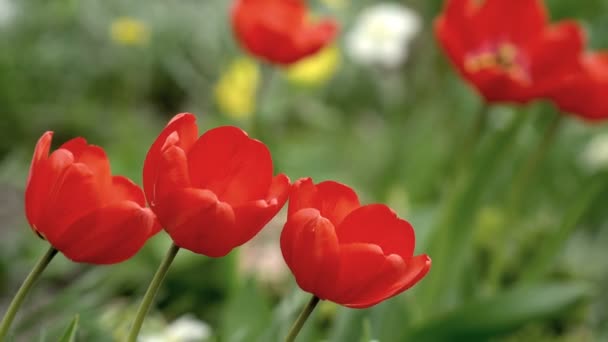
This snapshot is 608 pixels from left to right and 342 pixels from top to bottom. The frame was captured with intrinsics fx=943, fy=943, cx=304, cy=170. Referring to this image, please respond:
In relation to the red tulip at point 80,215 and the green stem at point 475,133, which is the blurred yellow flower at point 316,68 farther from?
the red tulip at point 80,215

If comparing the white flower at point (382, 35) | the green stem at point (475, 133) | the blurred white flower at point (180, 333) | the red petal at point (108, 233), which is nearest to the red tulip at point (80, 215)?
the red petal at point (108, 233)

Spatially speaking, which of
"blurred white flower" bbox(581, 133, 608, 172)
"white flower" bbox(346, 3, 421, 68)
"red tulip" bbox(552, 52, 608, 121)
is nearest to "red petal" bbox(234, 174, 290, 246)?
"red tulip" bbox(552, 52, 608, 121)

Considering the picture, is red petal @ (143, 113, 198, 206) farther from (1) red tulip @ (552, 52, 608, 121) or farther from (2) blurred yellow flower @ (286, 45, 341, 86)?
(2) blurred yellow flower @ (286, 45, 341, 86)

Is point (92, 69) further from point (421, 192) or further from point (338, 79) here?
point (421, 192)

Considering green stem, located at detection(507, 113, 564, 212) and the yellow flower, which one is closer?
green stem, located at detection(507, 113, 564, 212)

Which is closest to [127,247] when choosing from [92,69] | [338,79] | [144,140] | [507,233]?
[507,233]

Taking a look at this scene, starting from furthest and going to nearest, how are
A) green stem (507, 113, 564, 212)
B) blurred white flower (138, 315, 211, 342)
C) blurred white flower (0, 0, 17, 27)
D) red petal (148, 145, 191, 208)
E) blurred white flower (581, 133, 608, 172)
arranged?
A: 1. blurred white flower (0, 0, 17, 27)
2. blurred white flower (581, 133, 608, 172)
3. green stem (507, 113, 564, 212)
4. blurred white flower (138, 315, 211, 342)
5. red petal (148, 145, 191, 208)
